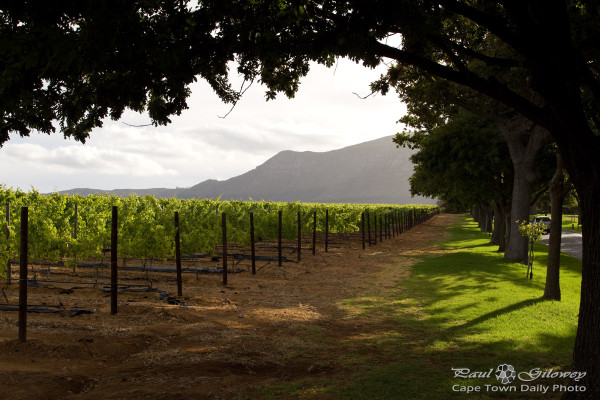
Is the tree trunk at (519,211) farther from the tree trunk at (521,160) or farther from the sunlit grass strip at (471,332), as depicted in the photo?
the sunlit grass strip at (471,332)

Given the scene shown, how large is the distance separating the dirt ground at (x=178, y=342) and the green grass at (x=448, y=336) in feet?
1.66

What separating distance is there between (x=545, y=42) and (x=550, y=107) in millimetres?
773

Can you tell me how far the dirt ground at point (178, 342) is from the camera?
583 centimetres

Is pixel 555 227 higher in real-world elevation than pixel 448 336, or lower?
higher

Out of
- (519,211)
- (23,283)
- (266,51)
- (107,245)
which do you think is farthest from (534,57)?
(519,211)

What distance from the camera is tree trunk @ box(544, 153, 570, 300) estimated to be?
10.9 meters

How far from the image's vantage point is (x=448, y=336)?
846cm

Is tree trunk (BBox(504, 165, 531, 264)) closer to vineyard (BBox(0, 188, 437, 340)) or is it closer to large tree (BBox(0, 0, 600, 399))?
vineyard (BBox(0, 188, 437, 340))

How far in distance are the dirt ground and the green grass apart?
507 mm

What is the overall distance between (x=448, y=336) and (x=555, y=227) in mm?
4808

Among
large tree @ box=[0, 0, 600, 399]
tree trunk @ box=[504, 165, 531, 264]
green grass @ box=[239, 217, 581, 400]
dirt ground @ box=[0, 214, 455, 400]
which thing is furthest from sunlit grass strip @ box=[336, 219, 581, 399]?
tree trunk @ box=[504, 165, 531, 264]

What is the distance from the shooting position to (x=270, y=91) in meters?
9.11

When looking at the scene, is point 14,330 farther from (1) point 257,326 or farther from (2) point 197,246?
(2) point 197,246

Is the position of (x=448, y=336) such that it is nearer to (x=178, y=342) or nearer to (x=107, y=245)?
(x=178, y=342)
